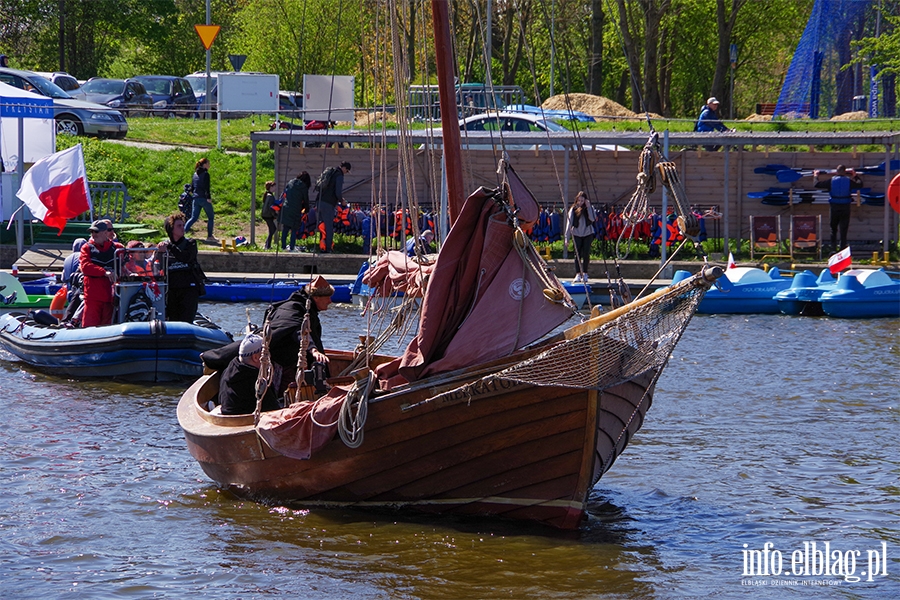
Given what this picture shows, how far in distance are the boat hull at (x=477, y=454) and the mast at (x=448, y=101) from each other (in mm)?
2025

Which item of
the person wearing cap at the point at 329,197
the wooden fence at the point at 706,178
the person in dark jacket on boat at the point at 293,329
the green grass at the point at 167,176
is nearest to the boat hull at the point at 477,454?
the person in dark jacket on boat at the point at 293,329

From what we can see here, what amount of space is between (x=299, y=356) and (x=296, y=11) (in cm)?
3764

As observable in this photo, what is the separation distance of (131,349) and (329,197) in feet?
35.7

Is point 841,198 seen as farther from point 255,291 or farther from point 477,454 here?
point 477,454

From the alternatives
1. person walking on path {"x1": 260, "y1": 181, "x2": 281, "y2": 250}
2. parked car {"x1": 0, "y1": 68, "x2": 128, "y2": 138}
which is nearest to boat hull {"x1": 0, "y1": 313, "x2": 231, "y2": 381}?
person walking on path {"x1": 260, "y1": 181, "x2": 281, "y2": 250}

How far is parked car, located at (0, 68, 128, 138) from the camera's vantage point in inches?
1298

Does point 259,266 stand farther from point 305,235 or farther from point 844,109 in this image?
point 844,109

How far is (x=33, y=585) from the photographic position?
807 centimetres

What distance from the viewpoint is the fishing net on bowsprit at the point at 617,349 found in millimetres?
8266

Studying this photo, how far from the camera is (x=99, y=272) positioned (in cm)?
1486

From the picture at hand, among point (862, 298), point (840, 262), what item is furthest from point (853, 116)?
point (862, 298)

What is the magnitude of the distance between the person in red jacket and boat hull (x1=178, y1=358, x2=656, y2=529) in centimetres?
589

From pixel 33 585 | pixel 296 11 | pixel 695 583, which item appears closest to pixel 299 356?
pixel 33 585

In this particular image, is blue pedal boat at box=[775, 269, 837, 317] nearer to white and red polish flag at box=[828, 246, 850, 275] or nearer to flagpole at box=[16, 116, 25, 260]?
white and red polish flag at box=[828, 246, 850, 275]
